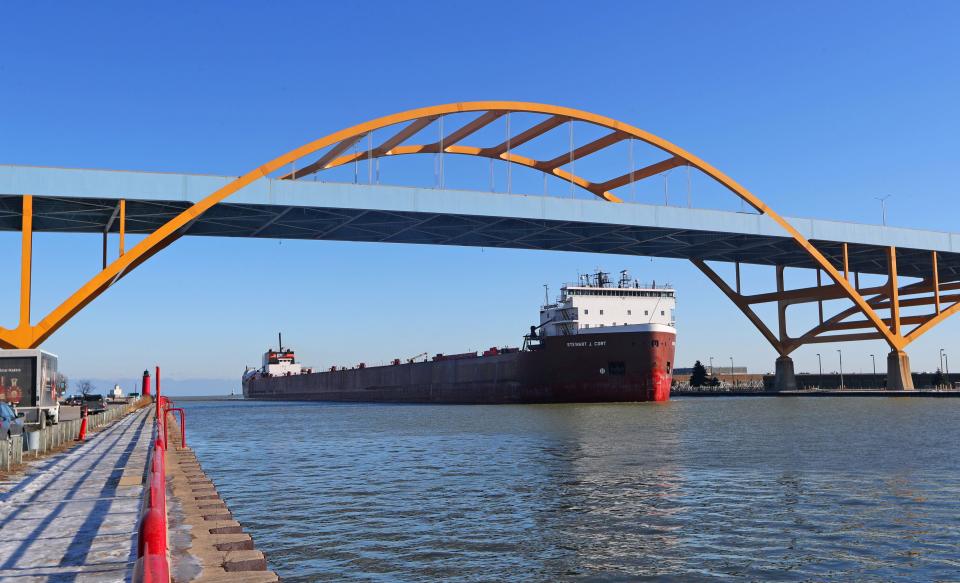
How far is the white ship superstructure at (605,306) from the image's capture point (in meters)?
57.2

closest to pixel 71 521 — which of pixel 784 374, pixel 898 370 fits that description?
pixel 898 370

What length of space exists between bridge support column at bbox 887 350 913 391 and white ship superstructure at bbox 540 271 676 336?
1750 centimetres

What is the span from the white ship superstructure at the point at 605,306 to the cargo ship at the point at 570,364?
2.8 inches

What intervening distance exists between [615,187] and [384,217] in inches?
648

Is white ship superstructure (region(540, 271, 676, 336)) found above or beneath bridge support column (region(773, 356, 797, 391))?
above

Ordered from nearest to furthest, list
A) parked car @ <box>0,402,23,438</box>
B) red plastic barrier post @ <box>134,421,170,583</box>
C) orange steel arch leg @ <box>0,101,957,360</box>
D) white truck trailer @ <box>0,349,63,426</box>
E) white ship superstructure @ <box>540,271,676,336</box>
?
red plastic barrier post @ <box>134,421,170,583</box>, parked car @ <box>0,402,23,438</box>, white truck trailer @ <box>0,349,63,426</box>, orange steel arch leg @ <box>0,101,957,360</box>, white ship superstructure @ <box>540,271,676,336</box>

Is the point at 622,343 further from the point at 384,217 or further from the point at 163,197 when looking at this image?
the point at 163,197

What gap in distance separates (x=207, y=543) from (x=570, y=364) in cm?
4242

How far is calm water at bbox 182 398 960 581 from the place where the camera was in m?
8.95

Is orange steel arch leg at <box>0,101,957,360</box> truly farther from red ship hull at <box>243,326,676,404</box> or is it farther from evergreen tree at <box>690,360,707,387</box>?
evergreen tree at <box>690,360,707,387</box>

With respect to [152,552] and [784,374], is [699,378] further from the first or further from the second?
[152,552]

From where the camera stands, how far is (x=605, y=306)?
58.8 metres

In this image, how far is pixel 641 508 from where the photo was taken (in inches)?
487

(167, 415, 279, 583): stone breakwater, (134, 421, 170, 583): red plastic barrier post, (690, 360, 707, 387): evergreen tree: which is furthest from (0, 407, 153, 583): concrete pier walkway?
(690, 360, 707, 387): evergreen tree
